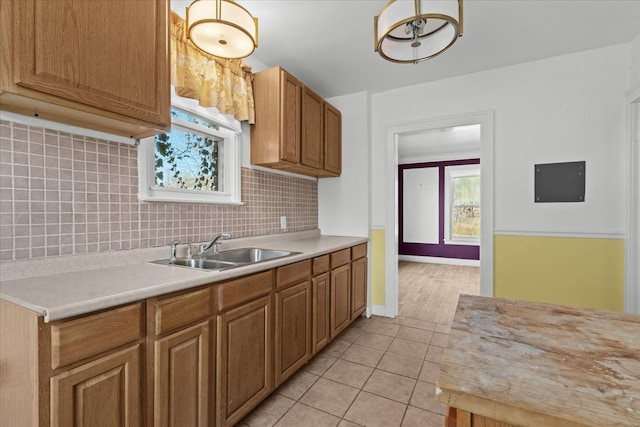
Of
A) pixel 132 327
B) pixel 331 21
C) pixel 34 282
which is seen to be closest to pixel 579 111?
pixel 331 21

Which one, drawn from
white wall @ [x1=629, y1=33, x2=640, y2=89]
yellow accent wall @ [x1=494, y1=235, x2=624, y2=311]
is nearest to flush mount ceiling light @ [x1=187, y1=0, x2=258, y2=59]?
yellow accent wall @ [x1=494, y1=235, x2=624, y2=311]

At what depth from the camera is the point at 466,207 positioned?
629cm

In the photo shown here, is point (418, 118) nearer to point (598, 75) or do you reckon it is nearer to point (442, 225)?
point (598, 75)

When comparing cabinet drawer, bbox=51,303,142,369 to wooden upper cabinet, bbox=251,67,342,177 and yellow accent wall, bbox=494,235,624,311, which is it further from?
yellow accent wall, bbox=494,235,624,311

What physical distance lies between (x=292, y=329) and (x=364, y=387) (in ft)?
2.07

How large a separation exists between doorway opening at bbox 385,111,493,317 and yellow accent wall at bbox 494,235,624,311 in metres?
0.09

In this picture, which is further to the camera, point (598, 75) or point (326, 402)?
point (598, 75)

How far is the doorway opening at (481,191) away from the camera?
9.37 feet

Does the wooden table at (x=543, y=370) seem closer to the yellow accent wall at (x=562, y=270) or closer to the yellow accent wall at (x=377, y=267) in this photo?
the yellow accent wall at (x=562, y=270)

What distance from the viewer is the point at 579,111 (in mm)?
2549

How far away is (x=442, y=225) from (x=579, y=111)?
4.03 m

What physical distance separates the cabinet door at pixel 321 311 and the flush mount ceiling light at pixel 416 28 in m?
1.57

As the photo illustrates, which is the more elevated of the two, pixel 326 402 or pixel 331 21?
pixel 331 21

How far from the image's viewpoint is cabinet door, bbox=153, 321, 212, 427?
117 centimetres
